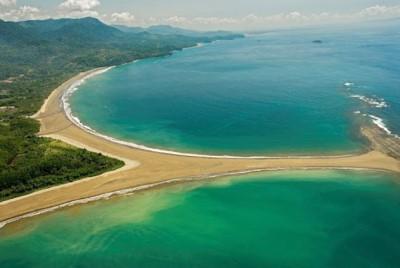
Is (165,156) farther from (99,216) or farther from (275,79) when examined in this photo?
(275,79)

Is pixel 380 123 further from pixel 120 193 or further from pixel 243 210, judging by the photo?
pixel 120 193

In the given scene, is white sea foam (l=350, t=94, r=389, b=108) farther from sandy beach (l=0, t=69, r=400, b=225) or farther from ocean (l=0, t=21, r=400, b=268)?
sandy beach (l=0, t=69, r=400, b=225)

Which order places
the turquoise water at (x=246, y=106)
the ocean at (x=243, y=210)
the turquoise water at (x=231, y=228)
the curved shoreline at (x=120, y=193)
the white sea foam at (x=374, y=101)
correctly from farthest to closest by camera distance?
1. the white sea foam at (x=374, y=101)
2. the turquoise water at (x=246, y=106)
3. the curved shoreline at (x=120, y=193)
4. the ocean at (x=243, y=210)
5. the turquoise water at (x=231, y=228)

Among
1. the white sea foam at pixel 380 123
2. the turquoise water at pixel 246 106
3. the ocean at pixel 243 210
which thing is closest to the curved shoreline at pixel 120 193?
the ocean at pixel 243 210

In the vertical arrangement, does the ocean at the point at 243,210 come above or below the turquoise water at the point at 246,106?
below

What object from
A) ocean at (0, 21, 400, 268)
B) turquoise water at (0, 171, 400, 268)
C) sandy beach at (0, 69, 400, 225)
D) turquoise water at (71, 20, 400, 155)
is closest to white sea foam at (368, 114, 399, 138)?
ocean at (0, 21, 400, 268)

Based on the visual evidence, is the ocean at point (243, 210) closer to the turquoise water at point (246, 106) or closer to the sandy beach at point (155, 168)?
the turquoise water at point (246, 106)

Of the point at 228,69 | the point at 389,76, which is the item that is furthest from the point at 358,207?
the point at 228,69

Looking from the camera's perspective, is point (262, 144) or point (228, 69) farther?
point (228, 69)
